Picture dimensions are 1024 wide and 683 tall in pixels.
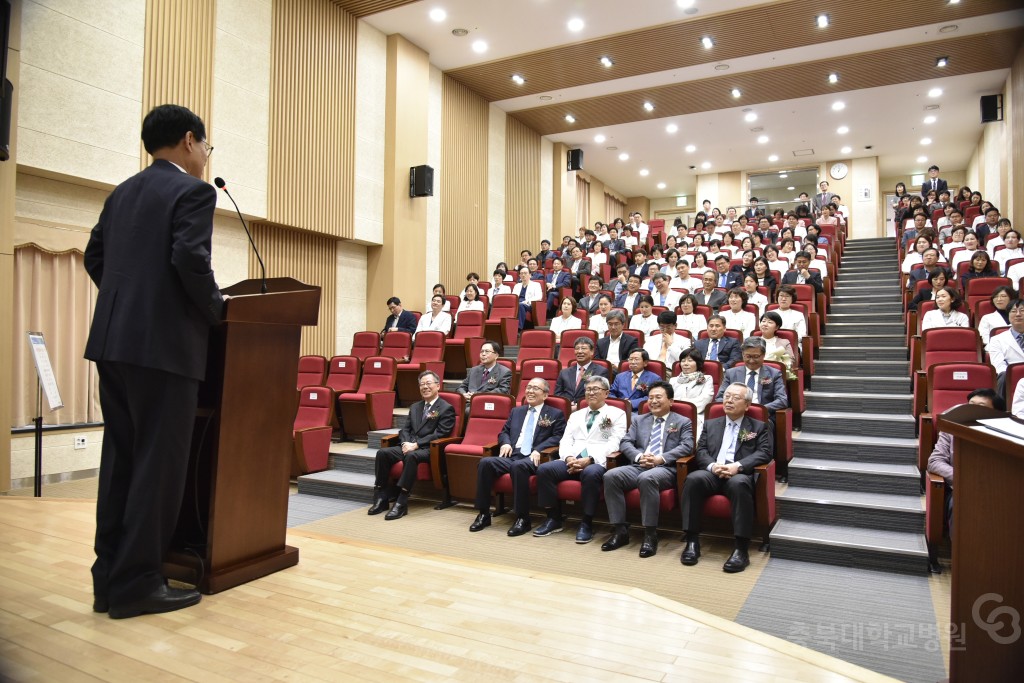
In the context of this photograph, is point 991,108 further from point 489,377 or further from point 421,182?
point 489,377

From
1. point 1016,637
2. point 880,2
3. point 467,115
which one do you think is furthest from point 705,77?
point 1016,637

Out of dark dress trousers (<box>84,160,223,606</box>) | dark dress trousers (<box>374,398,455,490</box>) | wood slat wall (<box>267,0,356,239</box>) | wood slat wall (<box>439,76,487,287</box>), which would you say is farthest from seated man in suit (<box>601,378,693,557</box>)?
wood slat wall (<box>439,76,487,287</box>)

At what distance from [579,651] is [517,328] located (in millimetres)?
5146

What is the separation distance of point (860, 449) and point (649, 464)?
1.37m

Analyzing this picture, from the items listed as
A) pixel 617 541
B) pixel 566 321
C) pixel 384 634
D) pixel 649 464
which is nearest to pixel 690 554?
pixel 617 541

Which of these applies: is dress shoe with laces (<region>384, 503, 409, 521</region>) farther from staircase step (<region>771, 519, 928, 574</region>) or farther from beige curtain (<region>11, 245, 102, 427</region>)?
beige curtain (<region>11, 245, 102, 427</region>)

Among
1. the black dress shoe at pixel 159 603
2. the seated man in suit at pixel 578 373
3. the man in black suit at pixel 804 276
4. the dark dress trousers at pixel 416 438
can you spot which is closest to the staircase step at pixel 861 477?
the seated man in suit at pixel 578 373

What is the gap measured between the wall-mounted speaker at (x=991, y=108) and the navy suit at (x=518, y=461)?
26.8ft

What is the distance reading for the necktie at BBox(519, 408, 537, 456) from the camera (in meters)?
3.63


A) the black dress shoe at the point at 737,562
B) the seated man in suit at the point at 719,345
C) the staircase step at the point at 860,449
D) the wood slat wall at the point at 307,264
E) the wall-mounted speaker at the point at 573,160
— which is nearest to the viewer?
the black dress shoe at the point at 737,562

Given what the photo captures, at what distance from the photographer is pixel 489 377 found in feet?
14.9

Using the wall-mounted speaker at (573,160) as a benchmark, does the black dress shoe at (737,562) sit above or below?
below

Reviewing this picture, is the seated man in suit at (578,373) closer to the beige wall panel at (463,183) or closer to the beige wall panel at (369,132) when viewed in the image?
the beige wall panel at (369,132)

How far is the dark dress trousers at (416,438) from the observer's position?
12.5 feet
